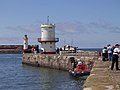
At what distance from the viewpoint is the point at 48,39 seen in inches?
2126

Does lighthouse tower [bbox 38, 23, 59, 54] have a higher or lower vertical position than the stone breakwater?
higher

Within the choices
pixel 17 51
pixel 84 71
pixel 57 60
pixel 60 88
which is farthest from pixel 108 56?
pixel 17 51

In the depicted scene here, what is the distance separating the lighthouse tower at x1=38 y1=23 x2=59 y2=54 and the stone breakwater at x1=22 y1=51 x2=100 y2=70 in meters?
2.14

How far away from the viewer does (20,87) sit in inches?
1032

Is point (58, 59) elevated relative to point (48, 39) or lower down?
lower down

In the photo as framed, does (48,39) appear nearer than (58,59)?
No

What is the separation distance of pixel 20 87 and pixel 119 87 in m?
16.1

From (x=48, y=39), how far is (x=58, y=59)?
319 inches

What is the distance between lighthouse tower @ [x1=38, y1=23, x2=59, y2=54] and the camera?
53894mm

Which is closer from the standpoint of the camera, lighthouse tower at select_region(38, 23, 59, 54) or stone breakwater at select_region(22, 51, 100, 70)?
stone breakwater at select_region(22, 51, 100, 70)

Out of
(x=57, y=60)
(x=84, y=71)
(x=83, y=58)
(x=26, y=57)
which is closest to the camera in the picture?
(x=84, y=71)

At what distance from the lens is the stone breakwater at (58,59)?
136 ft

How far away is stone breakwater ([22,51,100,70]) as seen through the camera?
41.3m

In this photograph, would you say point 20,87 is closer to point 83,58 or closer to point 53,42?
point 83,58
